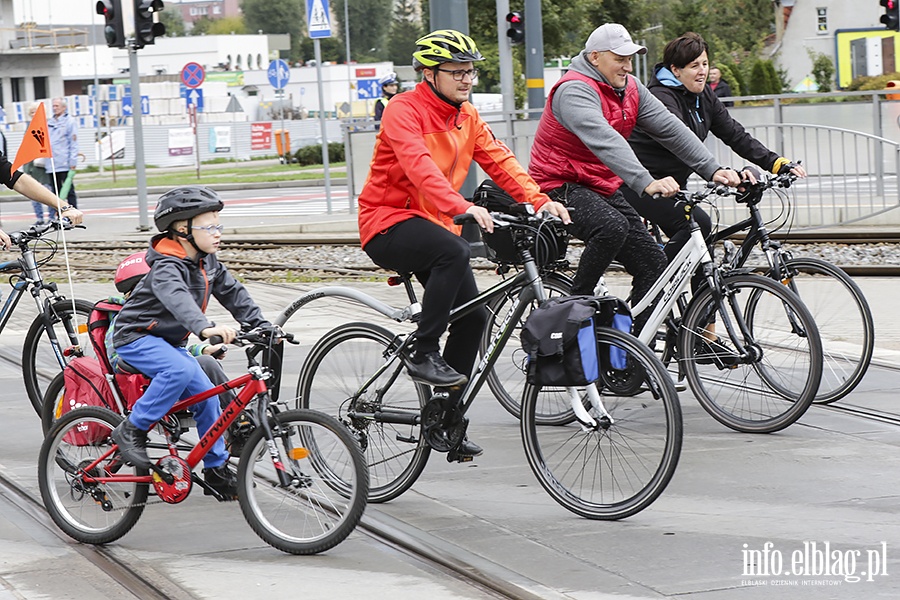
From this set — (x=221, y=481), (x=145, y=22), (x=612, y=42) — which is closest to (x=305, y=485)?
(x=221, y=481)

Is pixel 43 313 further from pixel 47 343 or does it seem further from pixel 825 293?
pixel 825 293

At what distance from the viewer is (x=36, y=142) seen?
22.9 ft

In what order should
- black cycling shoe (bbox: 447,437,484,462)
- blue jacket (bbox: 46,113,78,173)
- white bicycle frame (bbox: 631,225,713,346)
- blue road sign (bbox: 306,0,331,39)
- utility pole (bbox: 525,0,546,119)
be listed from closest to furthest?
black cycling shoe (bbox: 447,437,484,462), white bicycle frame (bbox: 631,225,713,346), blue jacket (bbox: 46,113,78,173), blue road sign (bbox: 306,0,331,39), utility pole (bbox: 525,0,546,119)

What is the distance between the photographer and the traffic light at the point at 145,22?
19.0m

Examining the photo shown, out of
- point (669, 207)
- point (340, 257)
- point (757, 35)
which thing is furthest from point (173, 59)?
point (669, 207)

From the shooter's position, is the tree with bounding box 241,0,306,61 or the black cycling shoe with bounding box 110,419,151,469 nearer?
the black cycling shoe with bounding box 110,419,151,469

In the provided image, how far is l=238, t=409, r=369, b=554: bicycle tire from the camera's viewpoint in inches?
195

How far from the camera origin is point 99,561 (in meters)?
5.18

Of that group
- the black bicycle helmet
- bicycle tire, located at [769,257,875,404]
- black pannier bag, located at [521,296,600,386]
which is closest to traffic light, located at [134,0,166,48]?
bicycle tire, located at [769,257,875,404]

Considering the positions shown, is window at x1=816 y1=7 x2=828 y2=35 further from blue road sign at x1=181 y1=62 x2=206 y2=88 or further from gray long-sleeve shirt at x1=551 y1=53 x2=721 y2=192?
gray long-sleeve shirt at x1=551 y1=53 x2=721 y2=192

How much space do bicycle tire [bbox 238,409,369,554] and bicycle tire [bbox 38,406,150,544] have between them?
1.54 feet

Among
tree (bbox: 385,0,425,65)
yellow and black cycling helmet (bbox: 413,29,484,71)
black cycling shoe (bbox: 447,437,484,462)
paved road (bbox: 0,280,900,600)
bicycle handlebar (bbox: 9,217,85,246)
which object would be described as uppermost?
tree (bbox: 385,0,425,65)

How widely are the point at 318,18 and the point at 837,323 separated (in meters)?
14.8

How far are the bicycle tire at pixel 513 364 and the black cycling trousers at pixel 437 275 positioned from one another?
104 millimetres
